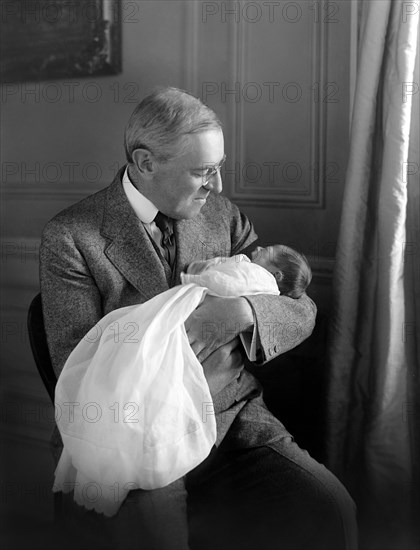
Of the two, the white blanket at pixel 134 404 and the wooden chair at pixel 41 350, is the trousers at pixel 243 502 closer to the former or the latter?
the white blanket at pixel 134 404

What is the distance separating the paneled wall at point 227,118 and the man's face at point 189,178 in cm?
30

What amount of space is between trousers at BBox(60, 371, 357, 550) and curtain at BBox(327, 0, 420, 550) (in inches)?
8.5

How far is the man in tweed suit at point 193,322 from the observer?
132 cm

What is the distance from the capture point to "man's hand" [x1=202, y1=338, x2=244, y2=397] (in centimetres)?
137

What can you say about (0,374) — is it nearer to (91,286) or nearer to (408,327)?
(91,286)

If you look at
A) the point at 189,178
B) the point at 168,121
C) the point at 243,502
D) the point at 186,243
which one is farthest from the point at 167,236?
the point at 243,502

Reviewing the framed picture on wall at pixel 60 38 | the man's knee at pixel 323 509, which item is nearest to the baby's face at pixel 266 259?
the man's knee at pixel 323 509

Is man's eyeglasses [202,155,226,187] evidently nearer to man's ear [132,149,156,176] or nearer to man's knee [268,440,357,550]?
man's ear [132,149,156,176]

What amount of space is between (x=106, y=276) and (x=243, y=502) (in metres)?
0.53

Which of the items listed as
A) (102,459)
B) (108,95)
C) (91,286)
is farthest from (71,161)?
(102,459)

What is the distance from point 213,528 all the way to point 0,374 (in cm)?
83

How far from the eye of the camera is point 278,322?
136 centimetres

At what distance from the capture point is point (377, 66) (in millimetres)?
1454

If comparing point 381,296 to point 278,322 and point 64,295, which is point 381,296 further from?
point 64,295
